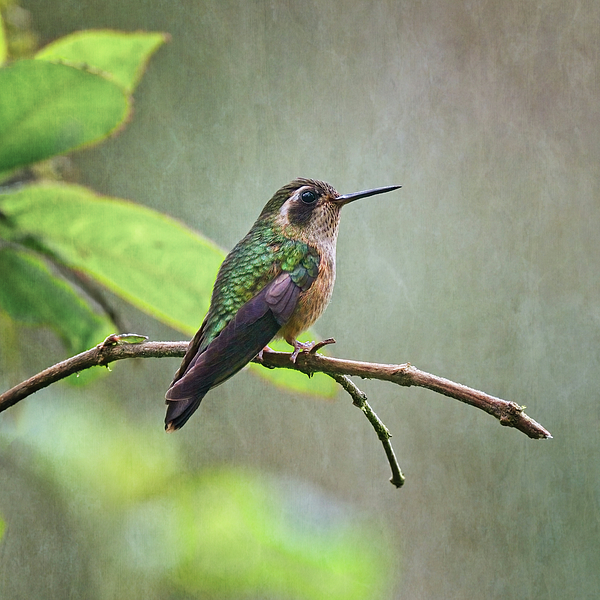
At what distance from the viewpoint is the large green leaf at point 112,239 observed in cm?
79

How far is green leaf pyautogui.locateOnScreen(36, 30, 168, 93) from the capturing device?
927 mm

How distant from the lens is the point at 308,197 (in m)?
1.79

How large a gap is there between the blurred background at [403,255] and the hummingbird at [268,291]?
0.51 metres

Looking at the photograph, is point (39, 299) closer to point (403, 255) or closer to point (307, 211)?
point (307, 211)

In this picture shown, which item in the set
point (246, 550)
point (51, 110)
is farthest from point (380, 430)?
point (51, 110)

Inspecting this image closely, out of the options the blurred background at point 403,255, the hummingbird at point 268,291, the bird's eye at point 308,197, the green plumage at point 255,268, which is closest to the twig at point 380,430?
the hummingbird at point 268,291

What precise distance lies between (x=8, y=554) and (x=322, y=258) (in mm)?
1207

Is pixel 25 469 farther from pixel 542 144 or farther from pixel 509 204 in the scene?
pixel 542 144


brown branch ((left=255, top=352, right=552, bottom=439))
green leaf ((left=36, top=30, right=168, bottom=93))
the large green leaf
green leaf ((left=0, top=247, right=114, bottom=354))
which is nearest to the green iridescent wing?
brown branch ((left=255, top=352, right=552, bottom=439))

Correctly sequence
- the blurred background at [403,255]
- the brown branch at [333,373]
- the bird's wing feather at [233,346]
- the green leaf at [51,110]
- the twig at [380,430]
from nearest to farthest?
the green leaf at [51,110]
the brown branch at [333,373]
the twig at [380,430]
the bird's wing feather at [233,346]
the blurred background at [403,255]

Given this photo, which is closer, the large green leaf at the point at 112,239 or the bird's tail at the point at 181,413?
the large green leaf at the point at 112,239

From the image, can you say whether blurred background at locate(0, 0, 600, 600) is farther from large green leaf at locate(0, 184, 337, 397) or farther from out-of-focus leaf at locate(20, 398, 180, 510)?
large green leaf at locate(0, 184, 337, 397)

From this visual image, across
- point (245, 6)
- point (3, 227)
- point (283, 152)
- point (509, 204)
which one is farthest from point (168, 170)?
point (3, 227)

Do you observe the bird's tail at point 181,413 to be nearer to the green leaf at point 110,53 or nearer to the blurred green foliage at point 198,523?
the blurred green foliage at point 198,523
